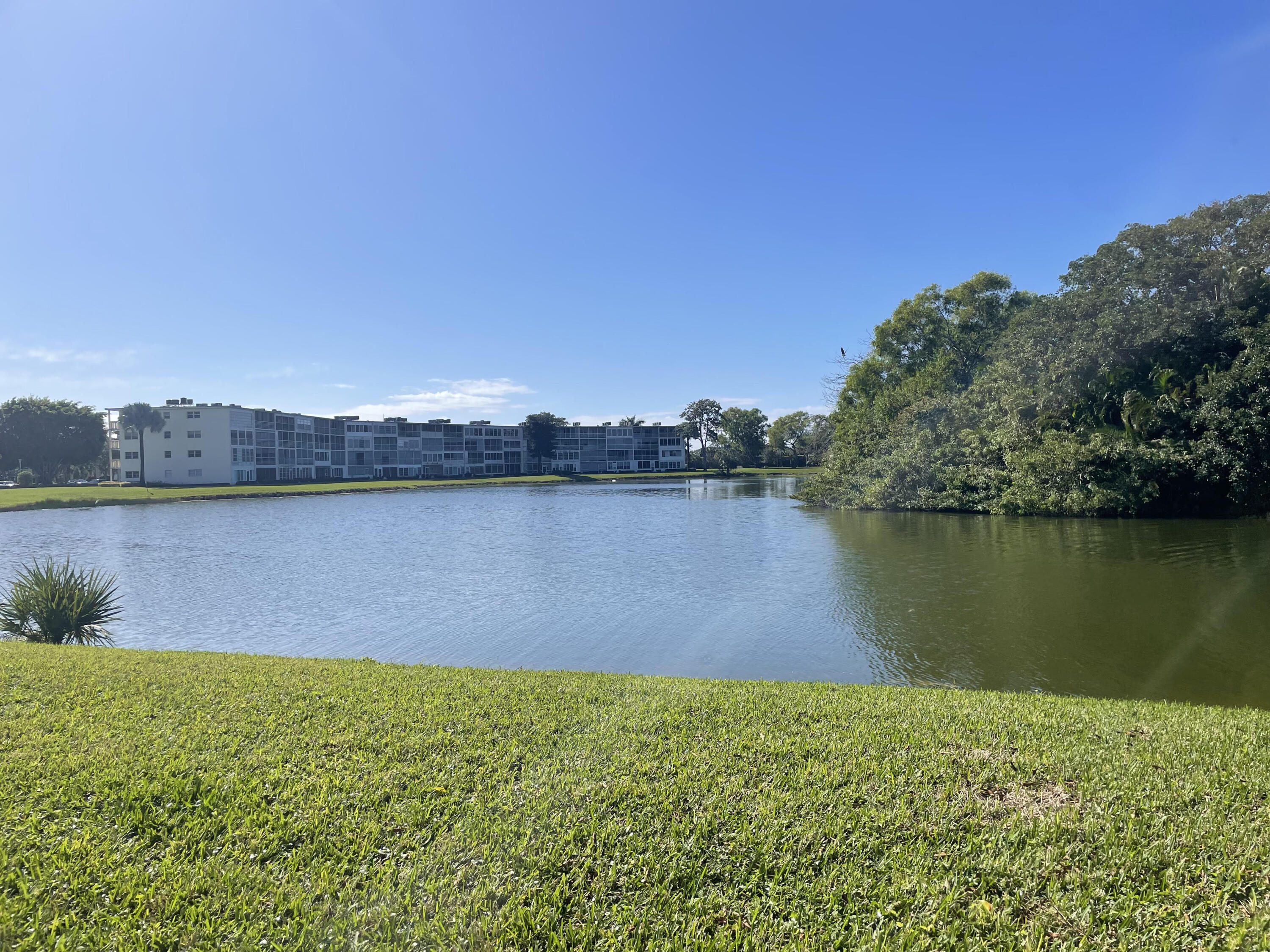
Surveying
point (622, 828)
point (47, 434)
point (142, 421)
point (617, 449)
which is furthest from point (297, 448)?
point (622, 828)

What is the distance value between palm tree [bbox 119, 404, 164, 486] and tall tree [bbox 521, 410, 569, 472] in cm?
5012

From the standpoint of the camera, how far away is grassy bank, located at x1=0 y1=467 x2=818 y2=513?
164ft

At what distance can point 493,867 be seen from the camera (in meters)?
3.28

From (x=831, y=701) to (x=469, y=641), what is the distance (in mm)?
7165

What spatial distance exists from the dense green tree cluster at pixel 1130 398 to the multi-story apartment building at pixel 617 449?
287 feet

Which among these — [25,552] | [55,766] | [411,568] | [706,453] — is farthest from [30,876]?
[706,453]

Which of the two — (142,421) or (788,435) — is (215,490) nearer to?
(142,421)

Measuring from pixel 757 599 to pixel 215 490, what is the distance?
2540 inches

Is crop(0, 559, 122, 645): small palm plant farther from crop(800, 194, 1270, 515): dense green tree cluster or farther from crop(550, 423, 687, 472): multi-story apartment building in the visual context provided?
crop(550, 423, 687, 472): multi-story apartment building

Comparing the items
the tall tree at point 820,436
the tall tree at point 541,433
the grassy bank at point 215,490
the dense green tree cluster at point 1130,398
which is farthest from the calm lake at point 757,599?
the tall tree at point 541,433

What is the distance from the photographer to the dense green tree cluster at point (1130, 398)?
84.2 feet

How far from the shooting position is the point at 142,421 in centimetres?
7506

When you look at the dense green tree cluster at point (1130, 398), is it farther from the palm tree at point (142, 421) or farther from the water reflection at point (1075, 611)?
the palm tree at point (142, 421)

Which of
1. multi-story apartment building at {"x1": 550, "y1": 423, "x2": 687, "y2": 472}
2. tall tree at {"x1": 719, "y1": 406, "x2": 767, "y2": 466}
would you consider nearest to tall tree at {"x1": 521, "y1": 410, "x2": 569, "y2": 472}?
multi-story apartment building at {"x1": 550, "y1": 423, "x2": 687, "y2": 472}
